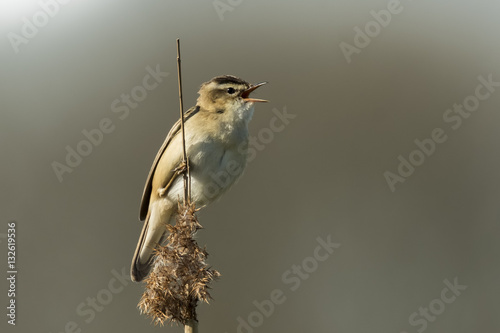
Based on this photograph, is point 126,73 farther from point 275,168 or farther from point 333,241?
point 333,241

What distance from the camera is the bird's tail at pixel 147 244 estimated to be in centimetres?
358

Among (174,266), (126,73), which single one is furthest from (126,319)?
(174,266)

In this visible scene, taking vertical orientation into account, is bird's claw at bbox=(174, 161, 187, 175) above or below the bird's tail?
above

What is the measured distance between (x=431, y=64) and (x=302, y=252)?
3.23 meters

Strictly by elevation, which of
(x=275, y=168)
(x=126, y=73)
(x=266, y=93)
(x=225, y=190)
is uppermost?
(x=126, y=73)

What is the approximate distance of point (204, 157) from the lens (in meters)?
3.38

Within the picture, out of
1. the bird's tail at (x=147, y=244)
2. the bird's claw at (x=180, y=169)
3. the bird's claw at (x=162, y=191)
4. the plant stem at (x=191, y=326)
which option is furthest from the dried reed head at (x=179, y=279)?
the bird's tail at (x=147, y=244)

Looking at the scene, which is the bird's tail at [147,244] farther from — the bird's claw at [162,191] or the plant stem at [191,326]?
the plant stem at [191,326]

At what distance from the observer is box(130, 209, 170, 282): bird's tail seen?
3.58 m

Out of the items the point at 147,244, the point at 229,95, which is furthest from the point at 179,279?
the point at 229,95

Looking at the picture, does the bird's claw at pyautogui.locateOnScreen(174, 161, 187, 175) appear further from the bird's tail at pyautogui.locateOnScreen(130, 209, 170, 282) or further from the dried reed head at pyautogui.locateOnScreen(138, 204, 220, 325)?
the dried reed head at pyautogui.locateOnScreen(138, 204, 220, 325)

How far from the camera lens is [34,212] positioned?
18.1 feet

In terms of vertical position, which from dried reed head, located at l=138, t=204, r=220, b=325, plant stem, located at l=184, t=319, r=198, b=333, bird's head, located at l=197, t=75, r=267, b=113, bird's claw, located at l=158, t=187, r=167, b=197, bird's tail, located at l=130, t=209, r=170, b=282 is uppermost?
bird's head, located at l=197, t=75, r=267, b=113

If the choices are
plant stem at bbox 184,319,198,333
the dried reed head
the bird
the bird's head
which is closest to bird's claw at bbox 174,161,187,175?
the bird
